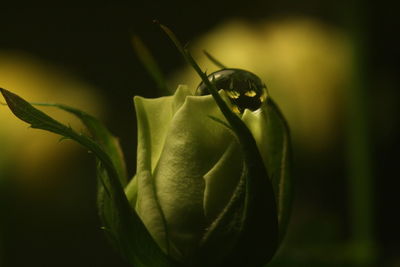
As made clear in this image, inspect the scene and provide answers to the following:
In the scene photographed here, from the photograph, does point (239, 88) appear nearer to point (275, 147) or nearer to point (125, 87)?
point (275, 147)

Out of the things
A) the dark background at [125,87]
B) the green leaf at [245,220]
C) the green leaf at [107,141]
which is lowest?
the dark background at [125,87]

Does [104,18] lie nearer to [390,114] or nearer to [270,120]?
[390,114]

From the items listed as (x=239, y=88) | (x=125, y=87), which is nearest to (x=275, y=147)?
(x=239, y=88)

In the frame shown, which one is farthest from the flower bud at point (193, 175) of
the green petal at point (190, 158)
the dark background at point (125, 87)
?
the dark background at point (125, 87)

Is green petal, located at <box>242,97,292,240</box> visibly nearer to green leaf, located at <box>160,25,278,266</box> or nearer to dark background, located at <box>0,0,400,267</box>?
green leaf, located at <box>160,25,278,266</box>

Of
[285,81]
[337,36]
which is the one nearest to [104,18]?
[337,36]

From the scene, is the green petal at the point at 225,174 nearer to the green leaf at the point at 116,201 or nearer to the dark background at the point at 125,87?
the green leaf at the point at 116,201
